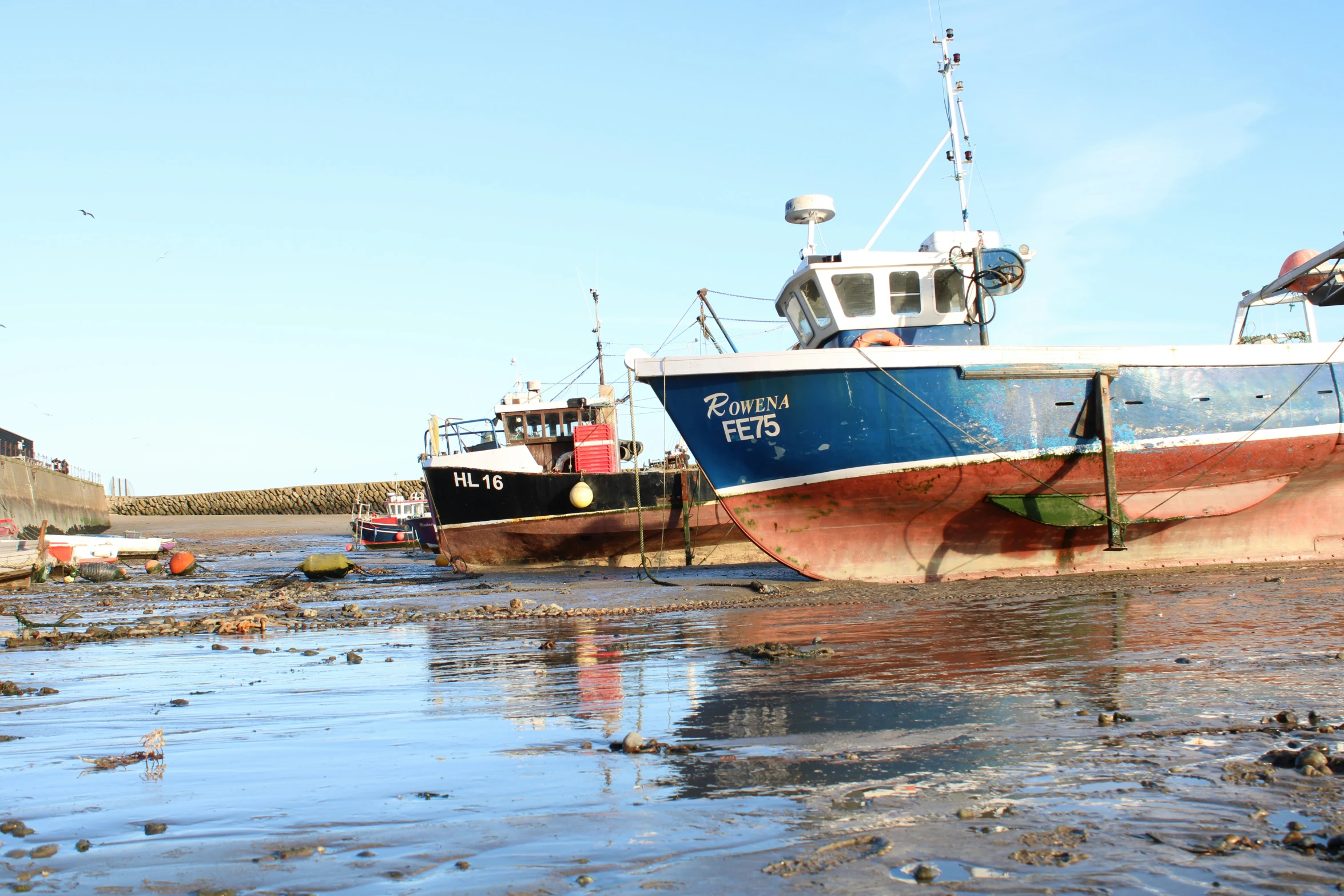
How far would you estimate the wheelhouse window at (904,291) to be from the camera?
13.9 m

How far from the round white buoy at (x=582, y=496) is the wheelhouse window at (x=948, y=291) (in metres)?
8.68

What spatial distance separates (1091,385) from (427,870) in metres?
11.5

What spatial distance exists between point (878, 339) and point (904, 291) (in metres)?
1.68

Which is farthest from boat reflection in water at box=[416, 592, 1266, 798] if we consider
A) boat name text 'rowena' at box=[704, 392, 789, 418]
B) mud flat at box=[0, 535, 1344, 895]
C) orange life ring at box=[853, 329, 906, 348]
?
orange life ring at box=[853, 329, 906, 348]

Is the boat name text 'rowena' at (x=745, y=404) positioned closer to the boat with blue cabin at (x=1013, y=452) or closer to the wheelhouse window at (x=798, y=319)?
the boat with blue cabin at (x=1013, y=452)

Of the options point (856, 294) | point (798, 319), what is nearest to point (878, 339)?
point (856, 294)

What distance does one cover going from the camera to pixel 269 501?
266 ft

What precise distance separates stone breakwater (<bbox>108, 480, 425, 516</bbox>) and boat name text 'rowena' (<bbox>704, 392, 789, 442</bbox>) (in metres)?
68.8

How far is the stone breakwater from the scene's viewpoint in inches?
3125

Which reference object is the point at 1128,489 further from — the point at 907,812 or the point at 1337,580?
the point at 907,812

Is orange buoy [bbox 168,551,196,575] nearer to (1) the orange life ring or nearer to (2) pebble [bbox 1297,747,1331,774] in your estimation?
(1) the orange life ring

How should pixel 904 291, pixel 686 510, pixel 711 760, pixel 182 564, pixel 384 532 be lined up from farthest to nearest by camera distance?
pixel 384 532
pixel 182 564
pixel 686 510
pixel 904 291
pixel 711 760

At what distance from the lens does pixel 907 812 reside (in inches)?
116

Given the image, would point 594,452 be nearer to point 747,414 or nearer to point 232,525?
point 747,414
